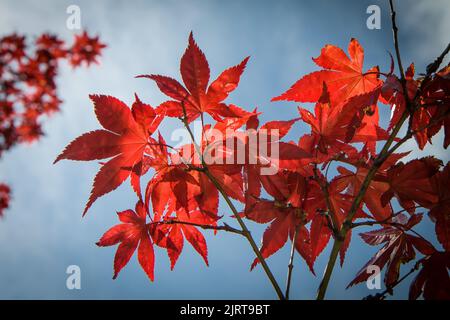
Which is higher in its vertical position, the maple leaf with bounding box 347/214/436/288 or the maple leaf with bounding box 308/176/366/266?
the maple leaf with bounding box 308/176/366/266

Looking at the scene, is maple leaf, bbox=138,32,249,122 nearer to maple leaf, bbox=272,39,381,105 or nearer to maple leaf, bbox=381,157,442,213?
maple leaf, bbox=272,39,381,105

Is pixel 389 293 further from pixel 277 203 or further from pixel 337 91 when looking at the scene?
pixel 337 91

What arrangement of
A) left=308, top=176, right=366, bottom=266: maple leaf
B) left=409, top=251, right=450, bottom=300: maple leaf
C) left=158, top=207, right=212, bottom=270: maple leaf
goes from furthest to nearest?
left=158, top=207, right=212, bottom=270: maple leaf
left=308, top=176, right=366, bottom=266: maple leaf
left=409, top=251, right=450, bottom=300: maple leaf

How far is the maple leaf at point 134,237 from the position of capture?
1.04 m

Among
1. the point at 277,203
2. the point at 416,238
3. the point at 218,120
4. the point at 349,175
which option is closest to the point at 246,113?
the point at 218,120

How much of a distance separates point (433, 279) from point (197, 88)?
0.81 metres

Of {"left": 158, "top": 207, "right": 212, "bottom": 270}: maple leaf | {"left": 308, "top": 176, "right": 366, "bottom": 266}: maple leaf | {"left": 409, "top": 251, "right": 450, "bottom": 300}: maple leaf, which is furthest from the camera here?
{"left": 158, "top": 207, "right": 212, "bottom": 270}: maple leaf

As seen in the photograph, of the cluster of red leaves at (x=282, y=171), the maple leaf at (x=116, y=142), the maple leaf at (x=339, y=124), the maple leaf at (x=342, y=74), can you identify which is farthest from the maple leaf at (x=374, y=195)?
the maple leaf at (x=116, y=142)

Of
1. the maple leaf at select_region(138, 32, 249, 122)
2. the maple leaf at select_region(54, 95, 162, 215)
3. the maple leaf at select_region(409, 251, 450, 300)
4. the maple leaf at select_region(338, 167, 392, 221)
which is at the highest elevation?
the maple leaf at select_region(138, 32, 249, 122)

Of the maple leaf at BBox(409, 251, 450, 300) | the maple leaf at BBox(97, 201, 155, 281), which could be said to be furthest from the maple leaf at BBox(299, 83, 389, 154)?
the maple leaf at BBox(97, 201, 155, 281)

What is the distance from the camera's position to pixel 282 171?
3.06 feet

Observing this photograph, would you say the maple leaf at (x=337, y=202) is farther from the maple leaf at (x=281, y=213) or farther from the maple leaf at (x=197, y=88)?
the maple leaf at (x=197, y=88)

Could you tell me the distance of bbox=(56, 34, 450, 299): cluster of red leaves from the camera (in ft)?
2.95
